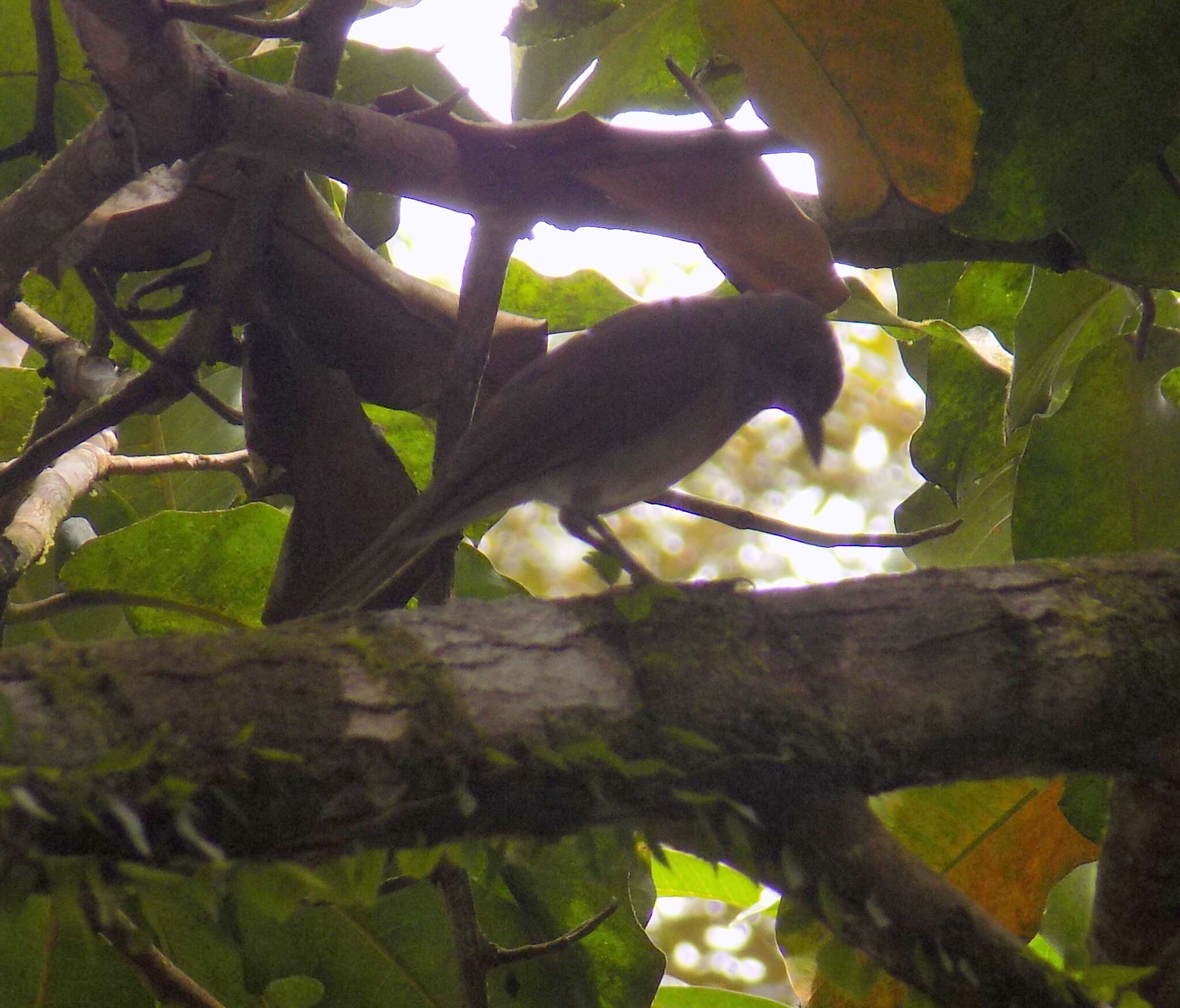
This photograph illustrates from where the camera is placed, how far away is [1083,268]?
2.27 metres

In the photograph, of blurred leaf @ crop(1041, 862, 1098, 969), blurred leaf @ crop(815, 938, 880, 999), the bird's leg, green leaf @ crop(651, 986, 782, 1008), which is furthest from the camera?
green leaf @ crop(651, 986, 782, 1008)

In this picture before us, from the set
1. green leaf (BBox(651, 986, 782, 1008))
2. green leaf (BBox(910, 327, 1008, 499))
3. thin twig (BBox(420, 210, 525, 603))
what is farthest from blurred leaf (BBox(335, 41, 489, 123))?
green leaf (BBox(651, 986, 782, 1008))

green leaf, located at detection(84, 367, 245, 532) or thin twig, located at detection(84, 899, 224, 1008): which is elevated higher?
green leaf, located at detection(84, 367, 245, 532)

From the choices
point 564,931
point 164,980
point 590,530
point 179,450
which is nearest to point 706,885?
point 564,931

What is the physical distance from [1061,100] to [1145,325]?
1.57ft

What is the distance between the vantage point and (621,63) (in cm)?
Answer: 249

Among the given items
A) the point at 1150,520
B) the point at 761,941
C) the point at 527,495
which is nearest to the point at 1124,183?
the point at 1150,520

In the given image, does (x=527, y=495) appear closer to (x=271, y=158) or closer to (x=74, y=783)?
(x=271, y=158)

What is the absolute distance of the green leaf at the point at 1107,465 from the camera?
210cm

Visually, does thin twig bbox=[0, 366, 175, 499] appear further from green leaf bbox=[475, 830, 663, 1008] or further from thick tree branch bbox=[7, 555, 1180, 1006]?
green leaf bbox=[475, 830, 663, 1008]

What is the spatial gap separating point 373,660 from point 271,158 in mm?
734

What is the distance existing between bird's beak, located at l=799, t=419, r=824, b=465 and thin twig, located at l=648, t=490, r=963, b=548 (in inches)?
17.0

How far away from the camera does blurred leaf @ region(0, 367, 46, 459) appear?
104 inches

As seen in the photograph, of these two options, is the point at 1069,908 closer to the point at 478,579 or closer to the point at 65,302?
the point at 478,579
